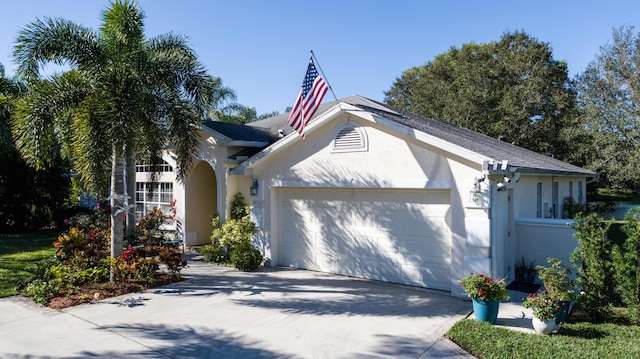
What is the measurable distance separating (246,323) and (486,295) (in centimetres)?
429

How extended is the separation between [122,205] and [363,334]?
7041 millimetres

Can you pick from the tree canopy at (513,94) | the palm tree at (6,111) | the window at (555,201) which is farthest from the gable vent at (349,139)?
the tree canopy at (513,94)

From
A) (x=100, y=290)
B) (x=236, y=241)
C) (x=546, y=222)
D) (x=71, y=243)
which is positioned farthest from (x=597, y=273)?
(x=71, y=243)

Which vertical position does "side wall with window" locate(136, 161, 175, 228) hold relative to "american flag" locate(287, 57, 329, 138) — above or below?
below

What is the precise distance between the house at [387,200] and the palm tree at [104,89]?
9.68 feet

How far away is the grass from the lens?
611 cm

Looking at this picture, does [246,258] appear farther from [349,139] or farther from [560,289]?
[560,289]

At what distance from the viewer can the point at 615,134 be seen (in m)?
26.3

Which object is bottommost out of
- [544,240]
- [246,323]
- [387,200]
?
[246,323]

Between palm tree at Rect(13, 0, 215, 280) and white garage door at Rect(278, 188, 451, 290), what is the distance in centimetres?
422

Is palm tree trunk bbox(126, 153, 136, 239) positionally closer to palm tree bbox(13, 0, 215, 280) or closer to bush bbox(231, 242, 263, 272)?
palm tree bbox(13, 0, 215, 280)

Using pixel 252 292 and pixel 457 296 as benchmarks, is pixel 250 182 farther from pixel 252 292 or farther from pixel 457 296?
pixel 457 296

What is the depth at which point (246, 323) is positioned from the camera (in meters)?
7.65

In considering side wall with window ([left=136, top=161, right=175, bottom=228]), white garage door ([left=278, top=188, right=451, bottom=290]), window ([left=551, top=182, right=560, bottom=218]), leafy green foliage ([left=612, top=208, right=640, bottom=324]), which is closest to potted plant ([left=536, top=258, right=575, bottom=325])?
leafy green foliage ([left=612, top=208, right=640, bottom=324])
